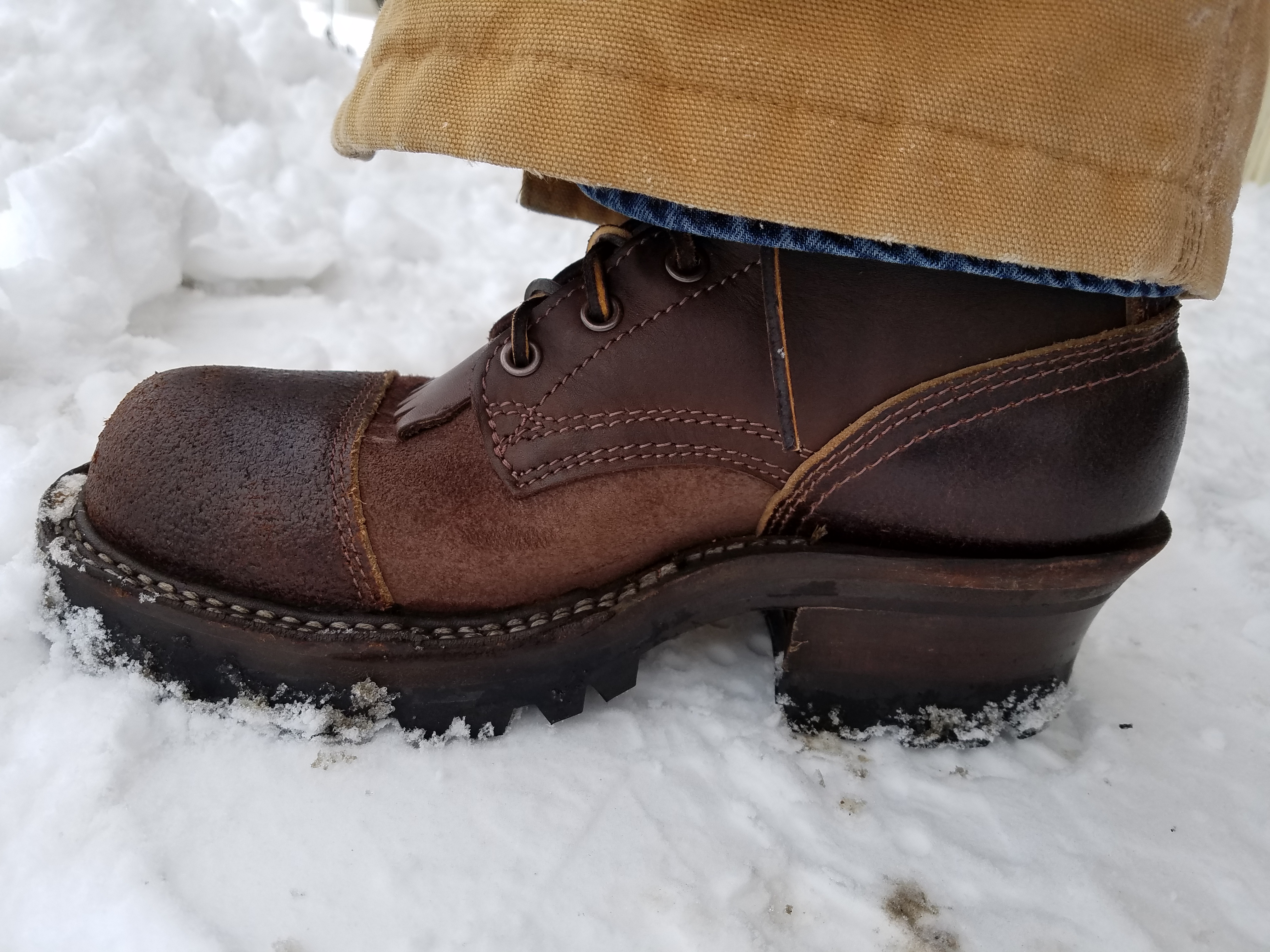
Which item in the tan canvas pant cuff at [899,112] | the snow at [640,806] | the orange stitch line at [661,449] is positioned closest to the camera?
the tan canvas pant cuff at [899,112]

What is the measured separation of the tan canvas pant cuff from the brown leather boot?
15 centimetres

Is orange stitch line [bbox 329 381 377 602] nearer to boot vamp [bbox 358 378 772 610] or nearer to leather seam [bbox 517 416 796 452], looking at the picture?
boot vamp [bbox 358 378 772 610]

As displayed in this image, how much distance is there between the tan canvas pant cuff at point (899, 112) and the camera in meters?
0.65

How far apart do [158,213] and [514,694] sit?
141 cm

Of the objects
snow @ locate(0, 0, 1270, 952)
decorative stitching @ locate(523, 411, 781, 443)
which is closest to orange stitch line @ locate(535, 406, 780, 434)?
decorative stitching @ locate(523, 411, 781, 443)

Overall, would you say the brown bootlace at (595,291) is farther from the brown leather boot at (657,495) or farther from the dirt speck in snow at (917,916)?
the dirt speck in snow at (917,916)

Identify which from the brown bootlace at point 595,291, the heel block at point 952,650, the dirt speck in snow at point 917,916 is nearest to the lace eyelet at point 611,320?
the brown bootlace at point 595,291

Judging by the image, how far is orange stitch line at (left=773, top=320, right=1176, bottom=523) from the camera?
83 cm

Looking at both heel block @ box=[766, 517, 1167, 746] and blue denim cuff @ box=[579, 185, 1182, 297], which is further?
heel block @ box=[766, 517, 1167, 746]

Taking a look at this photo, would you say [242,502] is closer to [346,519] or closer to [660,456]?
[346,519]

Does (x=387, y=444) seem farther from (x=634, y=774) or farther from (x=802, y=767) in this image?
(x=802, y=767)

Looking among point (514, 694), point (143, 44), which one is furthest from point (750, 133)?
point (143, 44)

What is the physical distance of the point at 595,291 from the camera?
35.0 inches

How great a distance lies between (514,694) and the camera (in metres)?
0.95
